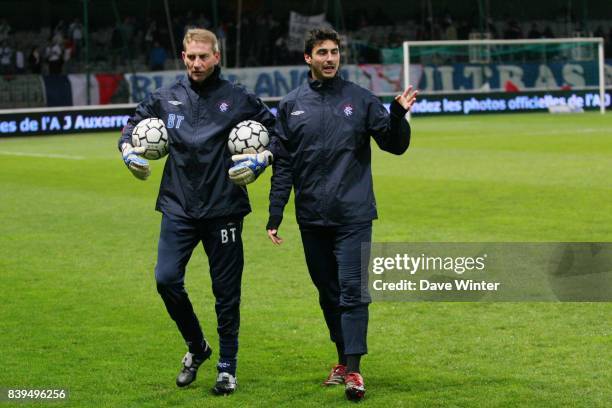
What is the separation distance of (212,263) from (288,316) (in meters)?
2.38

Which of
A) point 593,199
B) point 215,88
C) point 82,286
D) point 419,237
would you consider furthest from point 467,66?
point 215,88

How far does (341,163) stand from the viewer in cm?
687

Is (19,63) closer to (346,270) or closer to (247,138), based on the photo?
(247,138)

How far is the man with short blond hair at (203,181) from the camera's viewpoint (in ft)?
22.8

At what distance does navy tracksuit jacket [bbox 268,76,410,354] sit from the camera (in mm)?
6816

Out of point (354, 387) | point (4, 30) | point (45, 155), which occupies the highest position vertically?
point (4, 30)

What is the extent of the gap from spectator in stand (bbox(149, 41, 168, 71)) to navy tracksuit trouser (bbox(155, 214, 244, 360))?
30280 millimetres

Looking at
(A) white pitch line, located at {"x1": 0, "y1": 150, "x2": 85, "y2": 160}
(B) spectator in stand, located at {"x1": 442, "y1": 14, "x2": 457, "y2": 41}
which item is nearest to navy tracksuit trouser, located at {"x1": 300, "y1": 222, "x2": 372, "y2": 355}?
(A) white pitch line, located at {"x1": 0, "y1": 150, "x2": 85, "y2": 160}

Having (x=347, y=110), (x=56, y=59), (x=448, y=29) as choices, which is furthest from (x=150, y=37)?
(x=347, y=110)

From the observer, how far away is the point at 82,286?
10.9m

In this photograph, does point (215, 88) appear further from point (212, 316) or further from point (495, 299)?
point (495, 299)

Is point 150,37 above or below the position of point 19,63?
above

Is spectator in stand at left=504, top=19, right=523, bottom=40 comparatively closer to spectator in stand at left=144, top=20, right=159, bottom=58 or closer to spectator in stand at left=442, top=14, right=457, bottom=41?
spectator in stand at left=442, top=14, right=457, bottom=41

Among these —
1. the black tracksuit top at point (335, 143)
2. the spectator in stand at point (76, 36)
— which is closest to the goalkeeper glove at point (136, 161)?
the black tracksuit top at point (335, 143)
